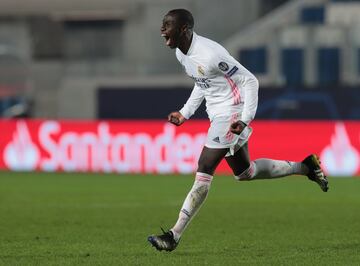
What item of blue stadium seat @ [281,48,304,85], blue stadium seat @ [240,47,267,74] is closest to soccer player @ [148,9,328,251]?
blue stadium seat @ [281,48,304,85]

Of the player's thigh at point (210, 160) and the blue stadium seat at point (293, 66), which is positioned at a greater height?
the player's thigh at point (210, 160)

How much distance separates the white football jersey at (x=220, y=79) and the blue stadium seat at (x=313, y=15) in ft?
87.0

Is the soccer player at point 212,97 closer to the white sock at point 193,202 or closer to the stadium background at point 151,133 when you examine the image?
the white sock at point 193,202

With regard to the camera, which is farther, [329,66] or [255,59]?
[255,59]

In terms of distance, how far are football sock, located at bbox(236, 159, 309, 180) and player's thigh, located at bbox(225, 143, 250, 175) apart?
0.20ft

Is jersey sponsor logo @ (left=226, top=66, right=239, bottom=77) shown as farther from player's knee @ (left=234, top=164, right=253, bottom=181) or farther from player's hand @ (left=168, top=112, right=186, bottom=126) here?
player's knee @ (left=234, top=164, right=253, bottom=181)

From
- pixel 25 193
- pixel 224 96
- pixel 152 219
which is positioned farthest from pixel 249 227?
pixel 25 193

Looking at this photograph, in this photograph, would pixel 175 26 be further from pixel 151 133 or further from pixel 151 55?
pixel 151 55

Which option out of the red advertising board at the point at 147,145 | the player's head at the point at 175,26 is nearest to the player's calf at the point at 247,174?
the player's head at the point at 175,26

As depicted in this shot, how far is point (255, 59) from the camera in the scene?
114 feet

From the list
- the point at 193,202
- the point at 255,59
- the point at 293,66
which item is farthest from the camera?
the point at 255,59

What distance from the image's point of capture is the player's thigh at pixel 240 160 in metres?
10.0

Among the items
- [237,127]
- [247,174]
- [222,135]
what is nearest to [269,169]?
[247,174]

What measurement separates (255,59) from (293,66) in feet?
5.33
